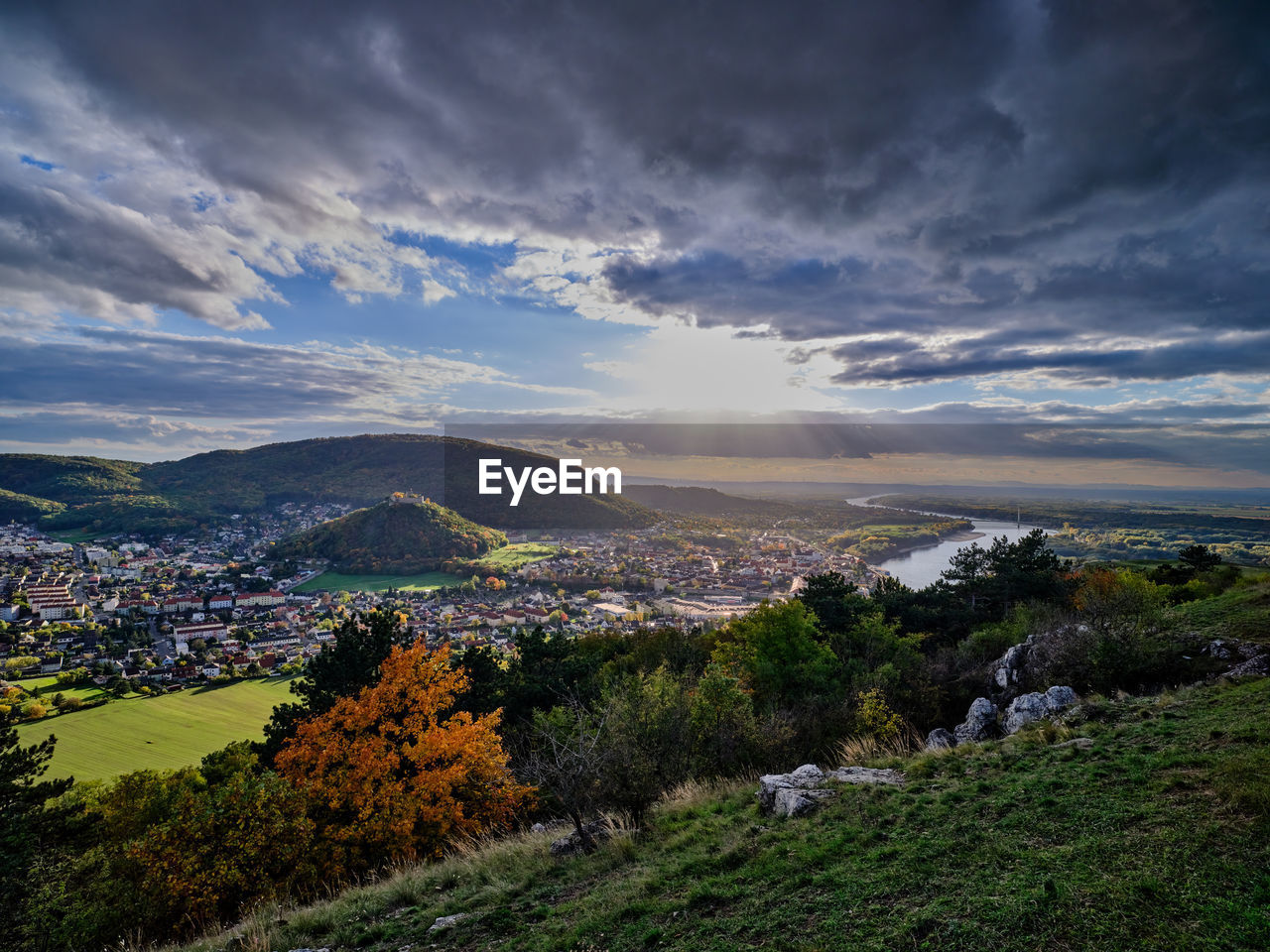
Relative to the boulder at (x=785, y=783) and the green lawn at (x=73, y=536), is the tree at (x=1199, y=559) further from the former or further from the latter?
the green lawn at (x=73, y=536)

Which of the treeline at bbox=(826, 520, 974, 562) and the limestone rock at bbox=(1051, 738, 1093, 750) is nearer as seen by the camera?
the limestone rock at bbox=(1051, 738, 1093, 750)

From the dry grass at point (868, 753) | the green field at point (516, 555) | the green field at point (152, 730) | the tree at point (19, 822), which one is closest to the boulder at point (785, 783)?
the dry grass at point (868, 753)

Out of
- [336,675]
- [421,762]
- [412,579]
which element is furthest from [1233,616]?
[412,579]

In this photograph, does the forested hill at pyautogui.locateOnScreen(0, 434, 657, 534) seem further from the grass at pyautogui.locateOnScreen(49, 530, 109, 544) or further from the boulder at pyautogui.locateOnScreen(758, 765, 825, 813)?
the boulder at pyautogui.locateOnScreen(758, 765, 825, 813)

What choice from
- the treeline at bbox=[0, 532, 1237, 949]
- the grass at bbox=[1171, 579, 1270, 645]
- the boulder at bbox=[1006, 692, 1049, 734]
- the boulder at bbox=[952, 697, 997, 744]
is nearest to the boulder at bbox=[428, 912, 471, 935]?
the treeline at bbox=[0, 532, 1237, 949]

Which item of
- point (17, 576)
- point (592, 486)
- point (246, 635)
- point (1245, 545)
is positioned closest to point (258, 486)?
point (17, 576)

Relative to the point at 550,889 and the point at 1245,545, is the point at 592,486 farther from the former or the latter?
the point at 550,889

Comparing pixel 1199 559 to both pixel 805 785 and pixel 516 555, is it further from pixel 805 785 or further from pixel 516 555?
pixel 516 555
